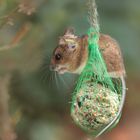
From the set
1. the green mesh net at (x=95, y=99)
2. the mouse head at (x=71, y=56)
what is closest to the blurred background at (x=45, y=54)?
the mouse head at (x=71, y=56)

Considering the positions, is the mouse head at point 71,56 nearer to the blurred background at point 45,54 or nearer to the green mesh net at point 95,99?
the green mesh net at point 95,99

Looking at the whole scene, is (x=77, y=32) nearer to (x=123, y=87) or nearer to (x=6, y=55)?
(x=6, y=55)

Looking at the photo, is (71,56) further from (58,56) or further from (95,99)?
(95,99)

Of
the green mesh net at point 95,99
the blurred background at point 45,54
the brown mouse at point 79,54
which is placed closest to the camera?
the green mesh net at point 95,99

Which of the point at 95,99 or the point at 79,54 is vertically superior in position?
the point at 79,54

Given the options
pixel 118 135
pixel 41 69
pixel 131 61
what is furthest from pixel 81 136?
pixel 41 69

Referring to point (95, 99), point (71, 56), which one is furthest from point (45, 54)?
point (95, 99)

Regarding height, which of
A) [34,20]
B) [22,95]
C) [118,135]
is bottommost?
[118,135]

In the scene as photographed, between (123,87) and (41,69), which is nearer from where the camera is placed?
(123,87)
